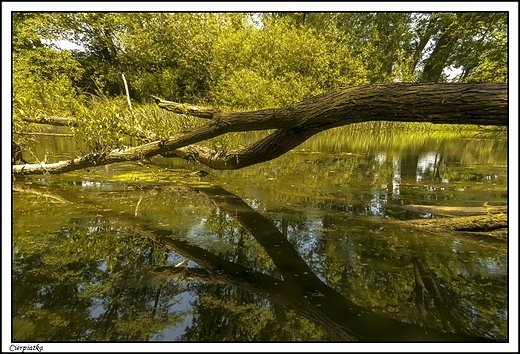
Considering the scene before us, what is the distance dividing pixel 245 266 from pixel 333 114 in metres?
1.83

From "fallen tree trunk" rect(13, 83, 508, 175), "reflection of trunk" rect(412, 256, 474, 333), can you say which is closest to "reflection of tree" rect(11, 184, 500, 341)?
"reflection of trunk" rect(412, 256, 474, 333)

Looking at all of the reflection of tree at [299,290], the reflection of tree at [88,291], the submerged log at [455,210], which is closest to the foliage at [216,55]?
the submerged log at [455,210]

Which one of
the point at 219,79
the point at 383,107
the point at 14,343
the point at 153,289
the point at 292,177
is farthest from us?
the point at 219,79

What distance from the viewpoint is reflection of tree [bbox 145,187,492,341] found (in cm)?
207

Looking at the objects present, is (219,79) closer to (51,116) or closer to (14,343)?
(51,116)

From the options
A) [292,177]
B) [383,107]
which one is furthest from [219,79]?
[383,107]

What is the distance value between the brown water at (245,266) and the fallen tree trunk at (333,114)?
61 cm

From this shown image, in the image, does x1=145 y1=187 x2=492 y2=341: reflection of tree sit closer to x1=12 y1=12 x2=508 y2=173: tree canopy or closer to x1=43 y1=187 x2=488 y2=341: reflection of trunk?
x1=43 y1=187 x2=488 y2=341: reflection of trunk

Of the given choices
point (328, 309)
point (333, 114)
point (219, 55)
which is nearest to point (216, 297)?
point (328, 309)

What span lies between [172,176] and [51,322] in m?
4.65

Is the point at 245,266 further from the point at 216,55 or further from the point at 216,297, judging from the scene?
the point at 216,55

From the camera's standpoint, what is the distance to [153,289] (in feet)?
8.27

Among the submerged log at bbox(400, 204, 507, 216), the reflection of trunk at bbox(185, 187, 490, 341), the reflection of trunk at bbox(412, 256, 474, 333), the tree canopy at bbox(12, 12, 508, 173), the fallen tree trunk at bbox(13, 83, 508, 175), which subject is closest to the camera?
the reflection of trunk at bbox(185, 187, 490, 341)

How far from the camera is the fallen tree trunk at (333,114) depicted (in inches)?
105
